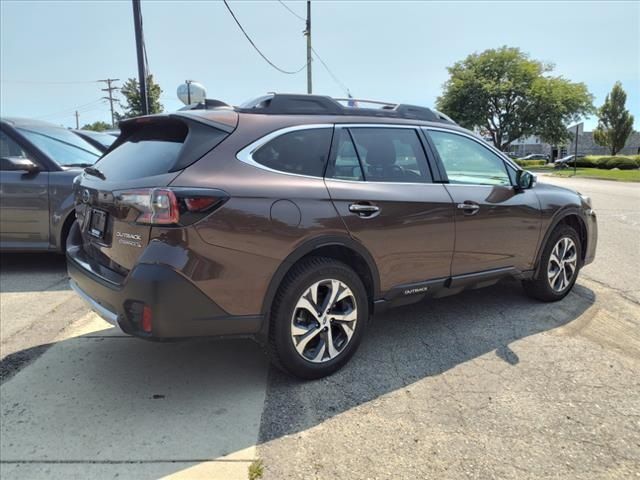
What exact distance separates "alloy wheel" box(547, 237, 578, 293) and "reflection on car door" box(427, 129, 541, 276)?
311 millimetres

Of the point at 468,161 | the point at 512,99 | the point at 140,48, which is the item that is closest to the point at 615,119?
the point at 512,99

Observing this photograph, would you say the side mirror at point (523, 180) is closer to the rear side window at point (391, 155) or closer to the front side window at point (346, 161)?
the rear side window at point (391, 155)

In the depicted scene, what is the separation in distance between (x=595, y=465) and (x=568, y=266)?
276cm

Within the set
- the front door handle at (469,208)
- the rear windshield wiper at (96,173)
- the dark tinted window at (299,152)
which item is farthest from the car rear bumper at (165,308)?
the front door handle at (469,208)

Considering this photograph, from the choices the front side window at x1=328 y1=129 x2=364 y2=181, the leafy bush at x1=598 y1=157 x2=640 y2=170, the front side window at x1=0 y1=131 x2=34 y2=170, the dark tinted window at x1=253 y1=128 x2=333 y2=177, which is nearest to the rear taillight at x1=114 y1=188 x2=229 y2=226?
the dark tinted window at x1=253 y1=128 x2=333 y2=177

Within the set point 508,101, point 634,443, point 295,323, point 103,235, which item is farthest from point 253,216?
point 508,101

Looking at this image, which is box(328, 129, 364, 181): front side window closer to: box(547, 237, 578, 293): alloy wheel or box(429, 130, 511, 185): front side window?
box(429, 130, 511, 185): front side window

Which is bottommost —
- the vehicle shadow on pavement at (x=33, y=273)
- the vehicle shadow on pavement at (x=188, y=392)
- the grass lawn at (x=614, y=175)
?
the vehicle shadow on pavement at (x=188, y=392)

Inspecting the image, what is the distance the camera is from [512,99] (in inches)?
1957

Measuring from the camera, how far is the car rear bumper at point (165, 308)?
8.48ft

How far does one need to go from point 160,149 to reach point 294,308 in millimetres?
1271

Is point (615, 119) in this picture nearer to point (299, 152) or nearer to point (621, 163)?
point (621, 163)

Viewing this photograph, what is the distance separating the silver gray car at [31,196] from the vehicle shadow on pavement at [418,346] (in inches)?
146

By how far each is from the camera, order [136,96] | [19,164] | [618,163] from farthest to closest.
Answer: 1. [618,163]
2. [136,96]
3. [19,164]
